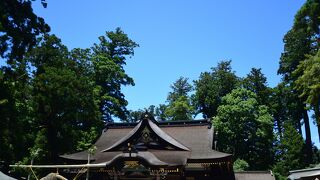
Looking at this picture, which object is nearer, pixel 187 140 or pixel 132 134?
pixel 132 134

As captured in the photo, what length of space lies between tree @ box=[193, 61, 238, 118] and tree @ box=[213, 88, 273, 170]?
12.9 feet

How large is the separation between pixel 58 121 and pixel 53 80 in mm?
3219

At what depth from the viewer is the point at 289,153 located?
1457 inches

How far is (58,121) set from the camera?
1090 inches

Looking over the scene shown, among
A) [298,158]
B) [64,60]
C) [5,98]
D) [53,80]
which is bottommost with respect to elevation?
[298,158]

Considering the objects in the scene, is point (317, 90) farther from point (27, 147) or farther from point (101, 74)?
point (101, 74)

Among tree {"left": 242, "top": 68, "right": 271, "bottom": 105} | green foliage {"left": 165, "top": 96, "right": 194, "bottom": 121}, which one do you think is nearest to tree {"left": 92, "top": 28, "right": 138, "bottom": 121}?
green foliage {"left": 165, "top": 96, "right": 194, "bottom": 121}

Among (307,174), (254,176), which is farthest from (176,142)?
(254,176)

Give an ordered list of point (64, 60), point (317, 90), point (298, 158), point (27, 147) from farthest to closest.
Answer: point (298, 158), point (64, 60), point (27, 147), point (317, 90)

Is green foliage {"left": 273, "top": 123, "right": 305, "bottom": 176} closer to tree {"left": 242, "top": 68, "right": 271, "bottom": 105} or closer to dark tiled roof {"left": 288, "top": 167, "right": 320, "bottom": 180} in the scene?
tree {"left": 242, "top": 68, "right": 271, "bottom": 105}

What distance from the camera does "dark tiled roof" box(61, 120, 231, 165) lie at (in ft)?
60.6

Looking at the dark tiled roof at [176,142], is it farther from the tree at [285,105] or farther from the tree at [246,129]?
the tree at [285,105]

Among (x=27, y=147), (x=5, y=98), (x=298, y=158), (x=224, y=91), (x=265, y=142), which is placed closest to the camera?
(x=5, y=98)

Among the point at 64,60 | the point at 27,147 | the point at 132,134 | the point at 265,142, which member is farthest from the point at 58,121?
the point at 265,142
